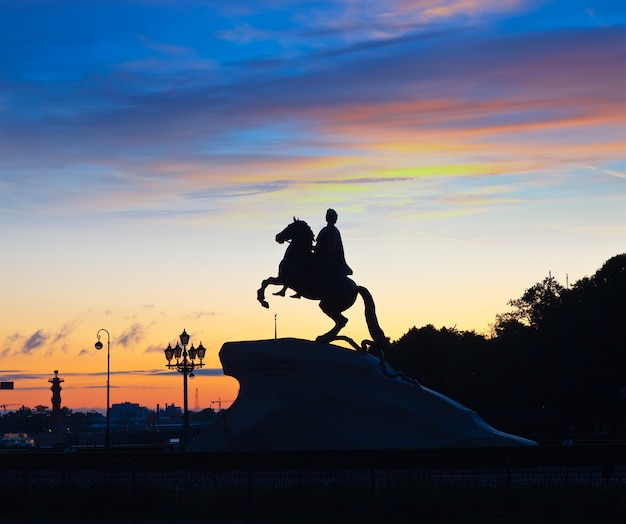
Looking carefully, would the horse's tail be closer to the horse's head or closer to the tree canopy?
the horse's head

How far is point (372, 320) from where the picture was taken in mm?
41531

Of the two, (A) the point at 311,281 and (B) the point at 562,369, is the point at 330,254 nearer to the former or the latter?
(A) the point at 311,281

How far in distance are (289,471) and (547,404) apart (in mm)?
39085

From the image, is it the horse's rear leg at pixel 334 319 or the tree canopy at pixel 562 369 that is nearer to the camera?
the horse's rear leg at pixel 334 319

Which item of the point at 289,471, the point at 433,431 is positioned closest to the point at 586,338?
the point at 433,431

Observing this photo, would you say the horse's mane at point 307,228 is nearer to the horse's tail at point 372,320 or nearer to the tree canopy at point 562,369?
the horse's tail at point 372,320

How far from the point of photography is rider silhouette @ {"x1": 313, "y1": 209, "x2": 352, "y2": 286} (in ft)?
132

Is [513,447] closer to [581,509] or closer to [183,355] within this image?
[581,509]

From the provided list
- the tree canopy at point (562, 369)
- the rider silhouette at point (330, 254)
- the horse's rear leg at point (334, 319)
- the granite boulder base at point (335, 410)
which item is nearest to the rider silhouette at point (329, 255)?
the rider silhouette at point (330, 254)

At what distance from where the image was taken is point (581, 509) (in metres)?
26.5

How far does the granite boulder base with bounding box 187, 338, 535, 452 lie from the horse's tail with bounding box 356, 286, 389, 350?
221 centimetres

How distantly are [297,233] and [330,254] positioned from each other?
1.23m

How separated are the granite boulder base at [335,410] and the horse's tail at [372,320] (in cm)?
221

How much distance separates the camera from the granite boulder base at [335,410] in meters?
38.3
